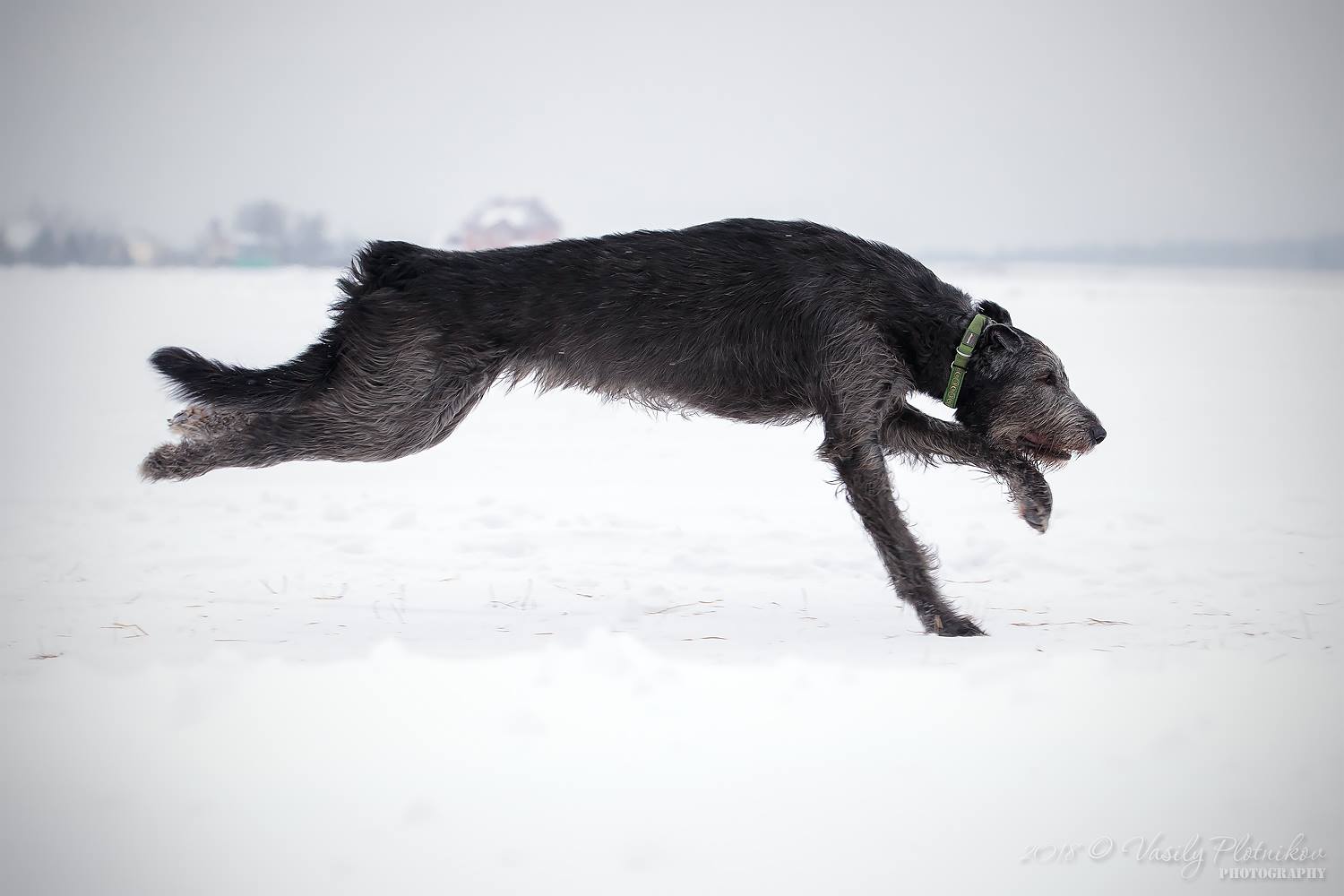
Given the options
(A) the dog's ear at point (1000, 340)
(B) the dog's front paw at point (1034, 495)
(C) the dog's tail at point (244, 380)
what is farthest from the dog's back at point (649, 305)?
(B) the dog's front paw at point (1034, 495)

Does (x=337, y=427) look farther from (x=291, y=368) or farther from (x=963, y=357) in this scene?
(x=963, y=357)

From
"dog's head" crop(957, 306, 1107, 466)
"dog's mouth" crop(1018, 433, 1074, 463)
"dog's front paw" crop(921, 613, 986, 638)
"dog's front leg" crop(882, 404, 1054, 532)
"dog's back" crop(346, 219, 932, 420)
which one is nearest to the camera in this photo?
"dog's front paw" crop(921, 613, 986, 638)

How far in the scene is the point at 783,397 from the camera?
4785mm

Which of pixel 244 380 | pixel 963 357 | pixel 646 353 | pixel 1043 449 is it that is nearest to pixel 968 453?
pixel 1043 449

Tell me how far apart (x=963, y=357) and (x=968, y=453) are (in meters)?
0.53

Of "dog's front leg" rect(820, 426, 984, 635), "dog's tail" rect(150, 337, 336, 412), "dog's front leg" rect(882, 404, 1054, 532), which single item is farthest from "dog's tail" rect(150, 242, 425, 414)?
"dog's front leg" rect(882, 404, 1054, 532)

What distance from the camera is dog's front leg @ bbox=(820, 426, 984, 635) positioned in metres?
4.51

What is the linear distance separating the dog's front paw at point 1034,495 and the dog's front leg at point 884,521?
0.64 m

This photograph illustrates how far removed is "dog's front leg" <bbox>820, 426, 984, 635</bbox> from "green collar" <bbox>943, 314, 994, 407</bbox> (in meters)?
0.39

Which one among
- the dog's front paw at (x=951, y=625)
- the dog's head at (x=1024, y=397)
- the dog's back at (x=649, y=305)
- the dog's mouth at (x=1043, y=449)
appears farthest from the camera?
the dog's mouth at (x=1043, y=449)

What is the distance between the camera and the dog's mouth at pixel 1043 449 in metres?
4.82

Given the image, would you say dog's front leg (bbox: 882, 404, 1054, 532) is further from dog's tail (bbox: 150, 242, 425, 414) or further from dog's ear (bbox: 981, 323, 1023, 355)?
dog's tail (bbox: 150, 242, 425, 414)

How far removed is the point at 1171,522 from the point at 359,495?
4685mm

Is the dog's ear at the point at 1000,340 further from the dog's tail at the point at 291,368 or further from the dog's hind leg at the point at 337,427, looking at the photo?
the dog's tail at the point at 291,368
